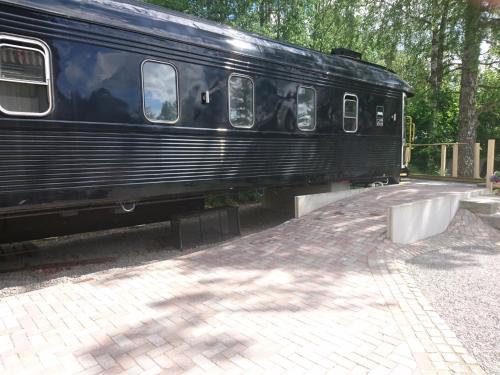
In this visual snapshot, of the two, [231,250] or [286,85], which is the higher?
[286,85]

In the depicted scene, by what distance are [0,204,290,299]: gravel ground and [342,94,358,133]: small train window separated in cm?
279

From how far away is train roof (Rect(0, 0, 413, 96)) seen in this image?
4.62 meters

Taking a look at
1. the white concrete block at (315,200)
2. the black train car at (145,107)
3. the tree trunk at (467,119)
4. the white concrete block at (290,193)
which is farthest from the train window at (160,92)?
the tree trunk at (467,119)

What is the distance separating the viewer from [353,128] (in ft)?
28.7

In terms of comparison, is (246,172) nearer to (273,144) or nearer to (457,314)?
(273,144)

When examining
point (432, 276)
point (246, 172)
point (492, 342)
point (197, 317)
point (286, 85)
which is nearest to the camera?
point (492, 342)

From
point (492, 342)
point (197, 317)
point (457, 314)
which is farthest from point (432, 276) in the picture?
point (197, 317)

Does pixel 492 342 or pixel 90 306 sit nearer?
pixel 492 342

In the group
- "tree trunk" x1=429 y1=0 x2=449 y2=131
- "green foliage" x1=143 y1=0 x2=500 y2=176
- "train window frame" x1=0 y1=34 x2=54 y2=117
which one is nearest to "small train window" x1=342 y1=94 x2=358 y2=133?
"green foliage" x1=143 y1=0 x2=500 y2=176

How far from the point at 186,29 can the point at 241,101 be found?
1.35 meters

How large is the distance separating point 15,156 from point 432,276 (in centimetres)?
494

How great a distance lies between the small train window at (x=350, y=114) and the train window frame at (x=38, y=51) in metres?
5.75

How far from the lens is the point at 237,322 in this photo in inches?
138

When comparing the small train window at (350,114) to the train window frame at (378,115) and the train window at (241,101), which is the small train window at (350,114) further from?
the train window at (241,101)
